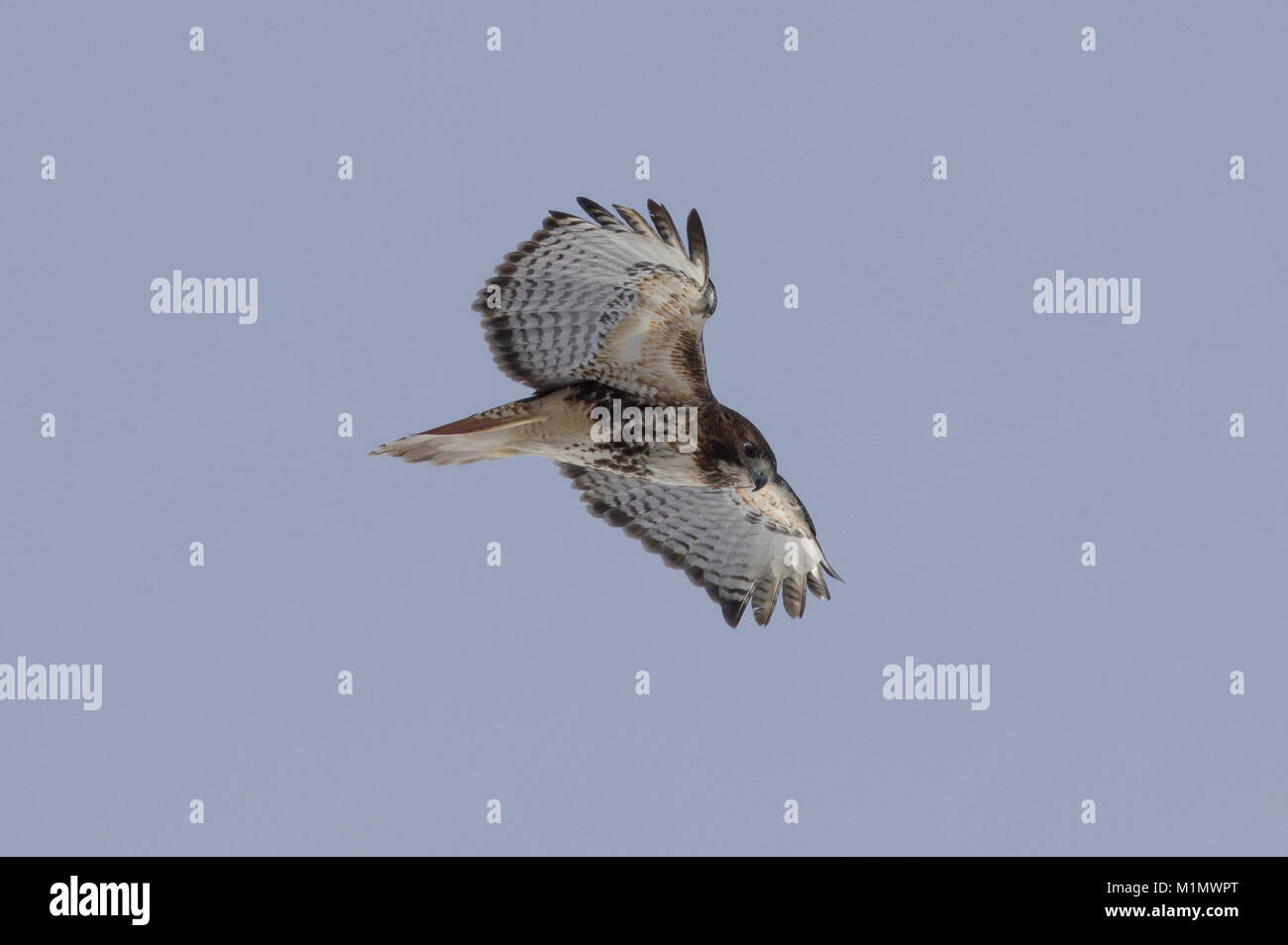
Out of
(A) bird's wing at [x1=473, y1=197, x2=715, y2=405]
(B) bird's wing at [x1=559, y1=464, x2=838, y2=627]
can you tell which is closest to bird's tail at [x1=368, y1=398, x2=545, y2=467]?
(A) bird's wing at [x1=473, y1=197, x2=715, y2=405]

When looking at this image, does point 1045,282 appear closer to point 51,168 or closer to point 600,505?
point 600,505

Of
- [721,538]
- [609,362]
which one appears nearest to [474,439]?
[609,362]

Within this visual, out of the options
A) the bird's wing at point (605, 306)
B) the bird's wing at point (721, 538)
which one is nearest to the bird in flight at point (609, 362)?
the bird's wing at point (605, 306)

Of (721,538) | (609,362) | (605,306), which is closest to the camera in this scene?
(605,306)

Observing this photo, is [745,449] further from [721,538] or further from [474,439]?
[721,538]

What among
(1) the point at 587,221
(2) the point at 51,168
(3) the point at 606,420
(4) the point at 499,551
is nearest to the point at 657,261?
(1) the point at 587,221

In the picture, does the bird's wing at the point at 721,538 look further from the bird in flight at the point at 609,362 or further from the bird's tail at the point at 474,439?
the bird's tail at the point at 474,439
